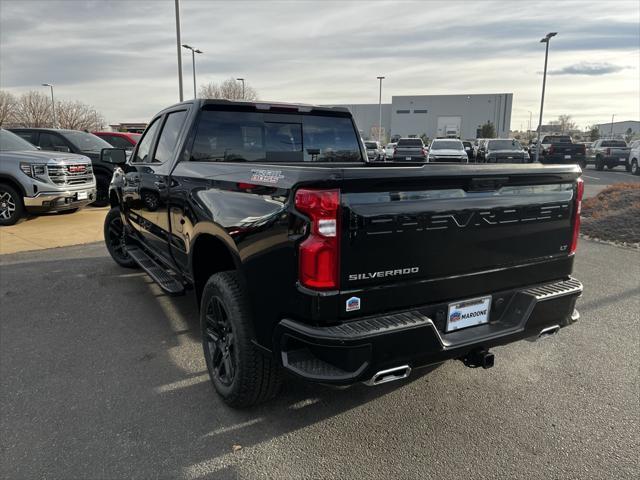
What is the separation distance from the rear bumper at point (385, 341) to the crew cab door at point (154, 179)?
2346mm

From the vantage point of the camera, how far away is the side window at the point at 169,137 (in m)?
4.34

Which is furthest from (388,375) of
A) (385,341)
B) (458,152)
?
(458,152)

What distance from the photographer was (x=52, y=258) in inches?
288

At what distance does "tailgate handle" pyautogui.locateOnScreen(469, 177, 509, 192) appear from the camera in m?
2.71

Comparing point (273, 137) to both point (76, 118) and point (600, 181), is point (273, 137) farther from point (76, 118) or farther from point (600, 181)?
point (76, 118)

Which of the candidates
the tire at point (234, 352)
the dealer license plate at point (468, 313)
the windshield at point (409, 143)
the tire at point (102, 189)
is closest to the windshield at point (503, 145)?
the windshield at point (409, 143)

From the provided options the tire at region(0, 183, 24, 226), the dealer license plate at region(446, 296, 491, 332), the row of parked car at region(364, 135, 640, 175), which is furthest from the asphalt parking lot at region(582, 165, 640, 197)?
the tire at region(0, 183, 24, 226)

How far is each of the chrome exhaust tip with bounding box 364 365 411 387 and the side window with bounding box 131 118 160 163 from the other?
3.67 m

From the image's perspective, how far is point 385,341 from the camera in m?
2.38

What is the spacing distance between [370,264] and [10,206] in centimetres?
958

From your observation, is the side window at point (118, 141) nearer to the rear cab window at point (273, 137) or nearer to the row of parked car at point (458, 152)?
the row of parked car at point (458, 152)

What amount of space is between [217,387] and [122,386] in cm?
78

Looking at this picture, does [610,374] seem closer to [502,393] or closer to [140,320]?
[502,393]

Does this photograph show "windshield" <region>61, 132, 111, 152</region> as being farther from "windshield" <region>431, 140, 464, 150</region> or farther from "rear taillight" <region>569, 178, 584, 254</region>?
"windshield" <region>431, 140, 464, 150</region>
